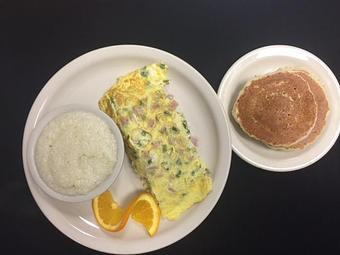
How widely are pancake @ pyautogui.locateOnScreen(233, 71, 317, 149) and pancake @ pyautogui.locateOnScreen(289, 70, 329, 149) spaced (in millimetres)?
25

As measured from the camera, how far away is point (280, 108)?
1.60 meters

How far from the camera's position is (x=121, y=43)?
1709mm

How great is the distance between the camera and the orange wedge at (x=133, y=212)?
62.0 inches

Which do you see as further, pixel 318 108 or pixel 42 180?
pixel 318 108

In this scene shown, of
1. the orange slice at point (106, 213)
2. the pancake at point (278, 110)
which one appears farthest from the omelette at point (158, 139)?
the pancake at point (278, 110)

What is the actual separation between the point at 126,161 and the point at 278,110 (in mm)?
652

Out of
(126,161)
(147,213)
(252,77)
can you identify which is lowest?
(147,213)

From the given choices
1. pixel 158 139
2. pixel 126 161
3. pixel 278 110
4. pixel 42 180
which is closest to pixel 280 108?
pixel 278 110

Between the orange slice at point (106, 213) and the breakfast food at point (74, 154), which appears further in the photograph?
the orange slice at point (106, 213)

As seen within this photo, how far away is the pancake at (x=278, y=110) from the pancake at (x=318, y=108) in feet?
0.08

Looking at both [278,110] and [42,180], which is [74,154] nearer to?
[42,180]

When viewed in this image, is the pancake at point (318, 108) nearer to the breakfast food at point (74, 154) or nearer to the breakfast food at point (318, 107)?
the breakfast food at point (318, 107)

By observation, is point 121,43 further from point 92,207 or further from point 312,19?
point 312,19

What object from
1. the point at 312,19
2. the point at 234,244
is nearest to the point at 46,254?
the point at 234,244
